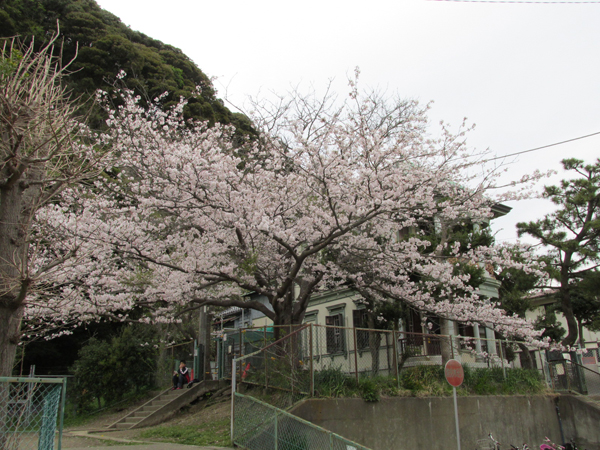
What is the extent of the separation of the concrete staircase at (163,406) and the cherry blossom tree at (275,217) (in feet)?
9.69

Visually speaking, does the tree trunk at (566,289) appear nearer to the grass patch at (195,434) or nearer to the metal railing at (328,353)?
the metal railing at (328,353)

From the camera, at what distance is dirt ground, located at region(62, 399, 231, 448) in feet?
39.6

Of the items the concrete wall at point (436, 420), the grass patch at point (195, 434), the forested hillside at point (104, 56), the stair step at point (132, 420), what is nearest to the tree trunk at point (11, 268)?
the grass patch at point (195, 434)

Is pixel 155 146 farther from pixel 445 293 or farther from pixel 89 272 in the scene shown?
pixel 445 293

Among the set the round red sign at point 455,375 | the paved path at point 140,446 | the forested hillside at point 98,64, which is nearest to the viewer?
the paved path at point 140,446

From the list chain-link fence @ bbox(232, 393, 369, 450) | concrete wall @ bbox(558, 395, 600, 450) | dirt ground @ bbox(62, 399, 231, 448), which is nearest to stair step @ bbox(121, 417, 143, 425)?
dirt ground @ bbox(62, 399, 231, 448)

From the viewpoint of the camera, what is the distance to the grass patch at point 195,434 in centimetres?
1082

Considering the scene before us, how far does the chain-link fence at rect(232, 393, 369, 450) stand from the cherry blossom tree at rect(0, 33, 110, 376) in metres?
5.21

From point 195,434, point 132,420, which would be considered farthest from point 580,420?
point 132,420

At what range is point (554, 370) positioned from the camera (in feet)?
64.6

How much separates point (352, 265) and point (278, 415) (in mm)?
6436

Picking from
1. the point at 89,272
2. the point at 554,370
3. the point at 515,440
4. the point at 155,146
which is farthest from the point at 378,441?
the point at 554,370

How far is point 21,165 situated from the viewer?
19.3 feet

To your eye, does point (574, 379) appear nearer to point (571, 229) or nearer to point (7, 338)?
point (571, 229)
